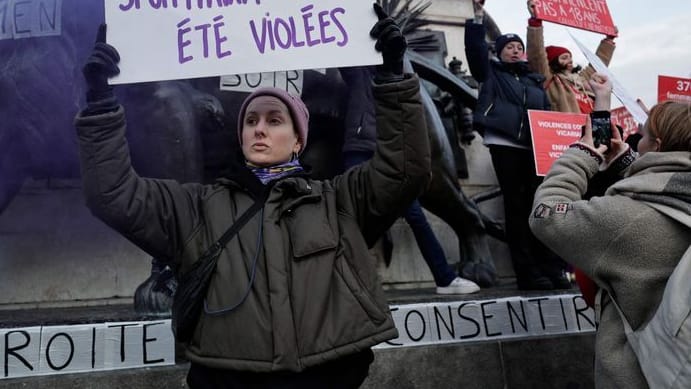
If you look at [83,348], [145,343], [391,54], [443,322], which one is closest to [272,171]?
[391,54]

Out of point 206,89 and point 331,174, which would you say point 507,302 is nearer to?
point 331,174

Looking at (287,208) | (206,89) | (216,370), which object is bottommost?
(216,370)

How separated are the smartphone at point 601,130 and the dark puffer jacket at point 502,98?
206 centimetres

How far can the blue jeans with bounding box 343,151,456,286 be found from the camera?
402 cm

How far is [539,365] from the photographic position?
316 centimetres

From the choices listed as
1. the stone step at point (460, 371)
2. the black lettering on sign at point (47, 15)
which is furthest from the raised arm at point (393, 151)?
the black lettering on sign at point (47, 15)

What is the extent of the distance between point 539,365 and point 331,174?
2.01 metres

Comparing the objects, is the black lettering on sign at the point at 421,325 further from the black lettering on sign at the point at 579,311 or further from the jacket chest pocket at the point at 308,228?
the jacket chest pocket at the point at 308,228

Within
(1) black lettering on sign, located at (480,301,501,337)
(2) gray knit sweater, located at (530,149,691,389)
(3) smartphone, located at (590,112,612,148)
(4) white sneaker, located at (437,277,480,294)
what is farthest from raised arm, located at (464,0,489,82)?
(2) gray knit sweater, located at (530,149,691,389)

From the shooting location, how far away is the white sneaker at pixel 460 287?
3906 millimetres

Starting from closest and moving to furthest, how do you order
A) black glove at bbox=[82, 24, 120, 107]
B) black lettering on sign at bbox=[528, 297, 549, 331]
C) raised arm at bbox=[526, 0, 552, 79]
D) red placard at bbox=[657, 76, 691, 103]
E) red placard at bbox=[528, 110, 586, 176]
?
black glove at bbox=[82, 24, 120, 107], black lettering on sign at bbox=[528, 297, 549, 331], red placard at bbox=[528, 110, 586, 176], red placard at bbox=[657, 76, 691, 103], raised arm at bbox=[526, 0, 552, 79]

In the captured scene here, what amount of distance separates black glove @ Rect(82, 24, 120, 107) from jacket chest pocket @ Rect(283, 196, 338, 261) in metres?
0.58

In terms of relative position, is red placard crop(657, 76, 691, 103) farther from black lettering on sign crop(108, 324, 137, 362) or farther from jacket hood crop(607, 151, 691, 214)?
black lettering on sign crop(108, 324, 137, 362)

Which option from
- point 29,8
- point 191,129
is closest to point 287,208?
point 191,129
